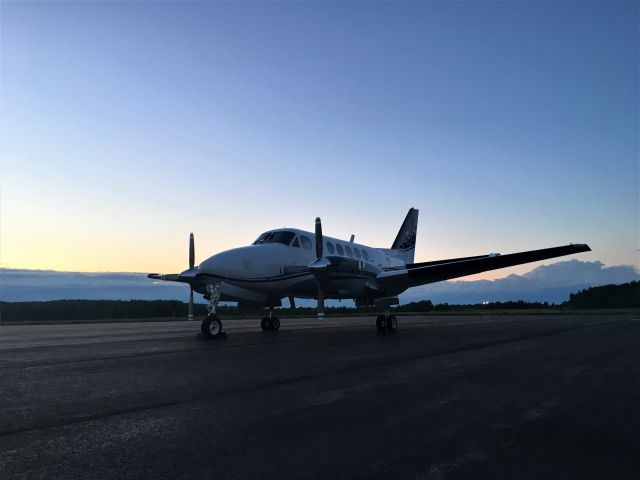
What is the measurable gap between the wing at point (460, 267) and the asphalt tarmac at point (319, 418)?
9.20 meters

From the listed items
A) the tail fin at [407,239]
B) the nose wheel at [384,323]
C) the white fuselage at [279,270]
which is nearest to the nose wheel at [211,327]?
the white fuselage at [279,270]

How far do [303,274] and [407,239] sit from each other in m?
14.4

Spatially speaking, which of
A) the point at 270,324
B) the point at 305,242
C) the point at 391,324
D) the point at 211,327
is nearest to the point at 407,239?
the point at 391,324

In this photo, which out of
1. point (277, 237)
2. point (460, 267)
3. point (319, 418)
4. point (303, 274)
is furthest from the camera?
point (460, 267)

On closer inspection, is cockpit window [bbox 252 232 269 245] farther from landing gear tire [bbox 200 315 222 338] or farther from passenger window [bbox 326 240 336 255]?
landing gear tire [bbox 200 315 222 338]

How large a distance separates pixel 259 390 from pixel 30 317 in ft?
177

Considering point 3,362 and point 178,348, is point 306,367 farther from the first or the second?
point 3,362

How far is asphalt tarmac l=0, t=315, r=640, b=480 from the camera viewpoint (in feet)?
12.6

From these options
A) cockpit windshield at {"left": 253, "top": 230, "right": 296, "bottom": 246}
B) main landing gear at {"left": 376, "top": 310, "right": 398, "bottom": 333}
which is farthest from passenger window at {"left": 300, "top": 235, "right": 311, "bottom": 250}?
main landing gear at {"left": 376, "top": 310, "right": 398, "bottom": 333}

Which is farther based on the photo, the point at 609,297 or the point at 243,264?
the point at 609,297

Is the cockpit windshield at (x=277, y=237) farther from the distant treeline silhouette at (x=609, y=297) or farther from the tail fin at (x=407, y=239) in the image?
the distant treeline silhouette at (x=609, y=297)

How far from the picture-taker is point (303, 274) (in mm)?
19391

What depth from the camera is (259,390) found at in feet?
22.9

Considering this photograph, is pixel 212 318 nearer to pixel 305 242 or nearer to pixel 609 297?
pixel 305 242
